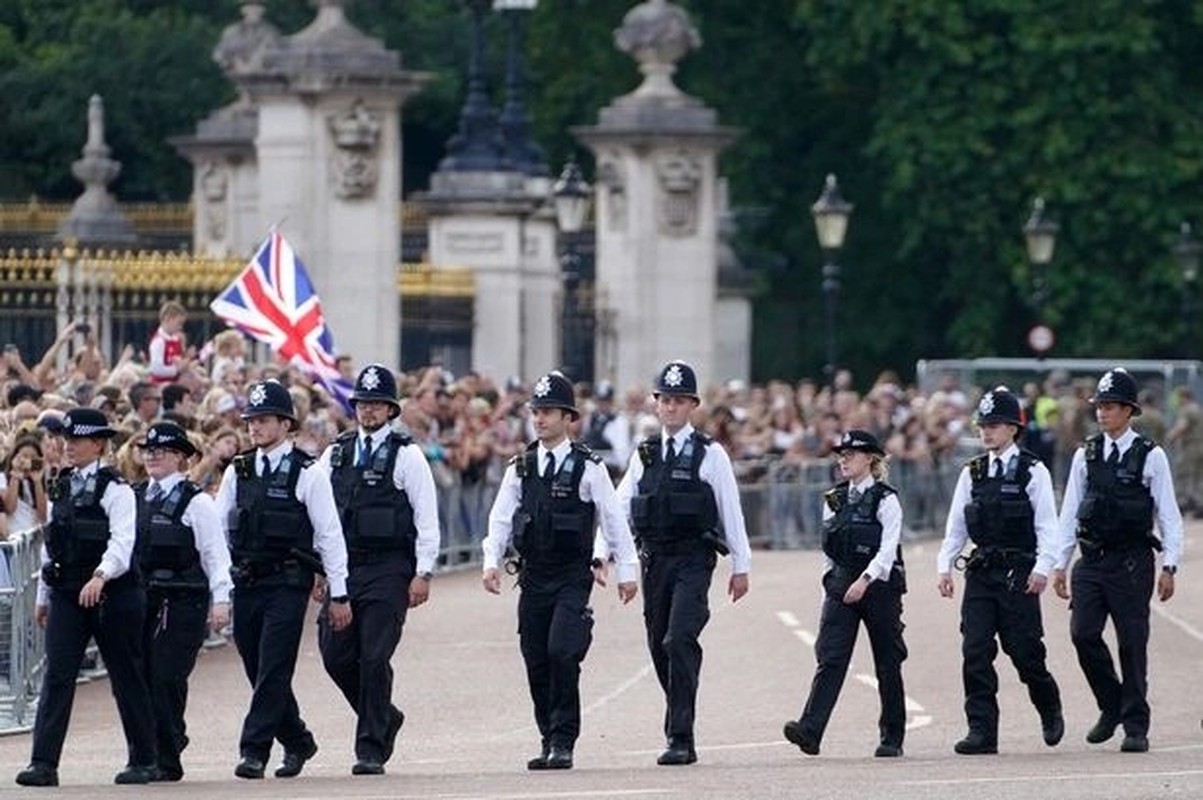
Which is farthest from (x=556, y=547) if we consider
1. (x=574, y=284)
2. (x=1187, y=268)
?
(x=1187, y=268)

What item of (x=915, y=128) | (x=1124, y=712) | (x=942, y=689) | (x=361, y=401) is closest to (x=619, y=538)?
(x=361, y=401)

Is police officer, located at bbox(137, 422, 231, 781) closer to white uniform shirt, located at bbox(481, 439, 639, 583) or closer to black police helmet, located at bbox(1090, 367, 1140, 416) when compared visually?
white uniform shirt, located at bbox(481, 439, 639, 583)

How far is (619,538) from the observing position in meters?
22.1

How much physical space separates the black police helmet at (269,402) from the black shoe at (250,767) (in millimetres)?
1587

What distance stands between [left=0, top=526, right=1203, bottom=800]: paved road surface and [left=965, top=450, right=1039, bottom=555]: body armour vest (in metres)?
1.09

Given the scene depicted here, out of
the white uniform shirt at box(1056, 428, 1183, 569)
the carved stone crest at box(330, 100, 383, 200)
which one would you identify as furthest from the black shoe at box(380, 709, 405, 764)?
the carved stone crest at box(330, 100, 383, 200)

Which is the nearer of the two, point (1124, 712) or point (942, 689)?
point (1124, 712)

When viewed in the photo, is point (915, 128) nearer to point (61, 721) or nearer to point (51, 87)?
point (51, 87)

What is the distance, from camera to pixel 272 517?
21328 mm

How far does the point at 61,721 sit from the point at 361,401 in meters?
2.29

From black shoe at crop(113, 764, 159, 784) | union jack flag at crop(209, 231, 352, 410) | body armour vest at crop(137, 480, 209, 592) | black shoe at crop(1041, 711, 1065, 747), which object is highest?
union jack flag at crop(209, 231, 352, 410)

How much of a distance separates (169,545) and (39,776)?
1242 mm

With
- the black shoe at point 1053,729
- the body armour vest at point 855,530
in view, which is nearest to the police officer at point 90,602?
the body armour vest at point 855,530

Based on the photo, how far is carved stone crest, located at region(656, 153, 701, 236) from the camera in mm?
47438
